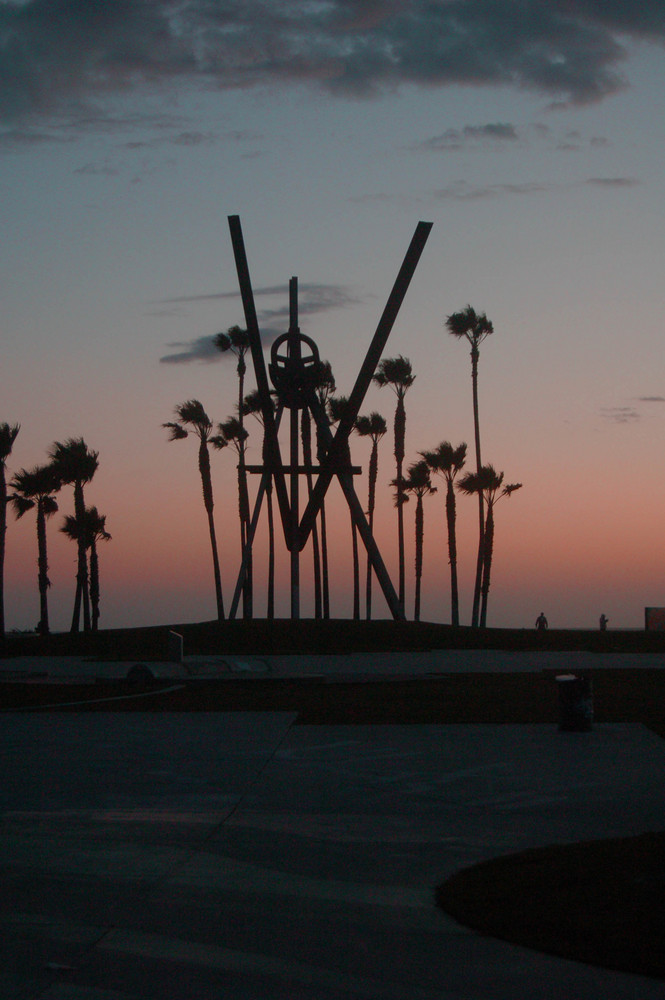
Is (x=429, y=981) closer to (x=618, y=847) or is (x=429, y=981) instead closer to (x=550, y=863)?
(x=550, y=863)

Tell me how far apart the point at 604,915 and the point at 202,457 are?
66203 millimetres

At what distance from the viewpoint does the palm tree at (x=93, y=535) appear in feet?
229

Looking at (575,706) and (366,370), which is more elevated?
(366,370)

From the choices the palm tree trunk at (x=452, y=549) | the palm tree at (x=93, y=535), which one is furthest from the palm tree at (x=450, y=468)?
the palm tree at (x=93, y=535)

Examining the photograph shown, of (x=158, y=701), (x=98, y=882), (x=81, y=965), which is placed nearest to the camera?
(x=81, y=965)

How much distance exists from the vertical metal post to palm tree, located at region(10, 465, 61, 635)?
24116 millimetres

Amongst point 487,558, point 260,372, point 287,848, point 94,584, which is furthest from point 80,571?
point 287,848

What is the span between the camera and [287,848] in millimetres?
8195

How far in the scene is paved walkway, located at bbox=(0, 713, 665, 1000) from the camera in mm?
5242

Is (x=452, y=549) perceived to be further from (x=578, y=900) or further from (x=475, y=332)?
(x=578, y=900)

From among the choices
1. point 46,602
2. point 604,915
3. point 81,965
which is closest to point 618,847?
point 604,915

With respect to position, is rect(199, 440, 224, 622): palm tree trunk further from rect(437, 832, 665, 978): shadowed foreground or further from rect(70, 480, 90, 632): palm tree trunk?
rect(437, 832, 665, 978): shadowed foreground

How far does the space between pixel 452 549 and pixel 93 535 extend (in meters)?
20.9

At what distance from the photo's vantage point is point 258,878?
23.7 feet
